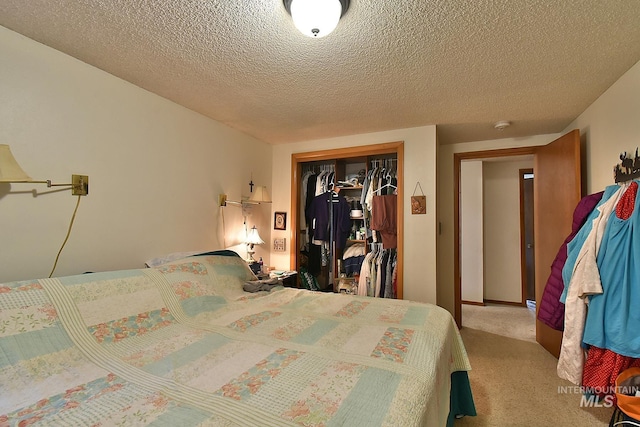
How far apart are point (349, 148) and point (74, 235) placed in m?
2.58

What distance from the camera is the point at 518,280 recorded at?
435cm

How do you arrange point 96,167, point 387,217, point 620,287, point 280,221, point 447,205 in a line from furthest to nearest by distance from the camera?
1. point 280,221
2. point 447,205
3. point 387,217
4. point 96,167
5. point 620,287

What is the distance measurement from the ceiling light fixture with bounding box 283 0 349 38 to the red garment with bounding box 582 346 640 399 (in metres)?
2.40

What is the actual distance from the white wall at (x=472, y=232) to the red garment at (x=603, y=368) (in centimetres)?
270

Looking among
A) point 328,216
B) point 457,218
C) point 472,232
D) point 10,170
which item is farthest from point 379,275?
point 10,170

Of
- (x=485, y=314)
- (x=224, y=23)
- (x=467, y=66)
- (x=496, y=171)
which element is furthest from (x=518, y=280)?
(x=224, y=23)

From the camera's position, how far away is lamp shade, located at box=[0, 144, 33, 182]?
1385 mm

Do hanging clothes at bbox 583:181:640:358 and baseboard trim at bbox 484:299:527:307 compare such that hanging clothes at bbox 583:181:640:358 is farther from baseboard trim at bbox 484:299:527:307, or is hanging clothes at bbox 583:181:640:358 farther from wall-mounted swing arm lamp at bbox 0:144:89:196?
wall-mounted swing arm lamp at bbox 0:144:89:196

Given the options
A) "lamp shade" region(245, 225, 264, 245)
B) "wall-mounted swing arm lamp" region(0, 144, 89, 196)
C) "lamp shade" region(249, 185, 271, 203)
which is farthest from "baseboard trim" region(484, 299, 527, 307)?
"wall-mounted swing arm lamp" region(0, 144, 89, 196)

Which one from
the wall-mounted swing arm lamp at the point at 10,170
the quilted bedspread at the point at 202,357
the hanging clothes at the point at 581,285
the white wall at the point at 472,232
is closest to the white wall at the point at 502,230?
the white wall at the point at 472,232

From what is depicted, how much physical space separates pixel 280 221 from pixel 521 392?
2.82m

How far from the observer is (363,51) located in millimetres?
1620

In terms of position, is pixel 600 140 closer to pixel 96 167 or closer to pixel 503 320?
pixel 503 320

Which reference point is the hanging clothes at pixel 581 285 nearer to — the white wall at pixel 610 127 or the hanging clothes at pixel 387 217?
the white wall at pixel 610 127
